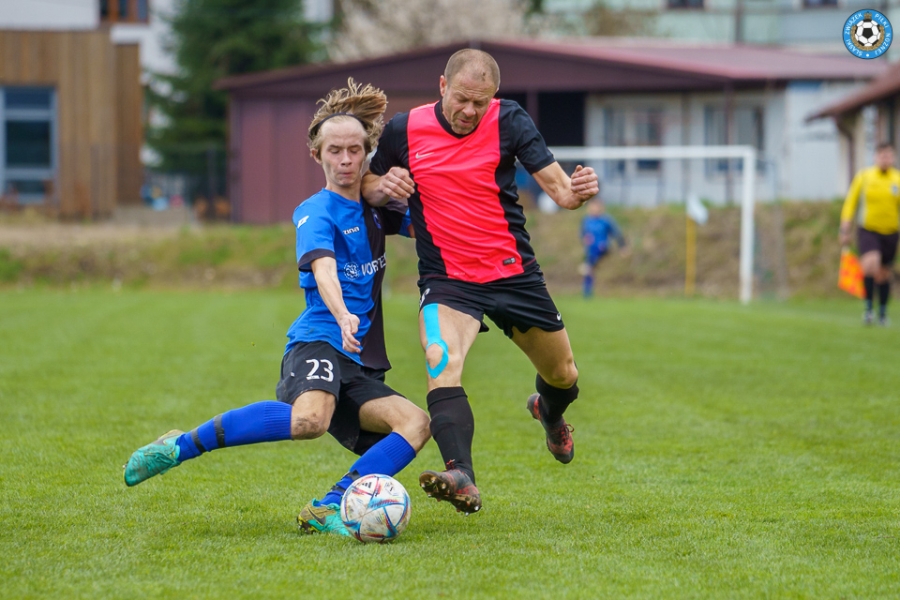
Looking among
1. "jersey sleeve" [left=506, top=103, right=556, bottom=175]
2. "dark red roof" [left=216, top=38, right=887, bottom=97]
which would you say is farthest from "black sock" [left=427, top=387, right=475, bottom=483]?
"dark red roof" [left=216, top=38, right=887, bottom=97]

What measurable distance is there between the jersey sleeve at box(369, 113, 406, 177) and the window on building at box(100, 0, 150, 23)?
35.6m

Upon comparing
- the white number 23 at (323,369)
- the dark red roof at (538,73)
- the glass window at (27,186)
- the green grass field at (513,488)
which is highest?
the dark red roof at (538,73)

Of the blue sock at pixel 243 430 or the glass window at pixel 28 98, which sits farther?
the glass window at pixel 28 98

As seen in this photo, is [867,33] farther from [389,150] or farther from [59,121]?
[59,121]

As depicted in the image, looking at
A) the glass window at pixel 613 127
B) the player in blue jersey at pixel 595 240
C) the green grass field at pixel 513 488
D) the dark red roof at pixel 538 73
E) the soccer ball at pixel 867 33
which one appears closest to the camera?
the green grass field at pixel 513 488

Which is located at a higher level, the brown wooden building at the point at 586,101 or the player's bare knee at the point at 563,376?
the brown wooden building at the point at 586,101

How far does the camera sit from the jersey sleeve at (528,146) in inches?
211

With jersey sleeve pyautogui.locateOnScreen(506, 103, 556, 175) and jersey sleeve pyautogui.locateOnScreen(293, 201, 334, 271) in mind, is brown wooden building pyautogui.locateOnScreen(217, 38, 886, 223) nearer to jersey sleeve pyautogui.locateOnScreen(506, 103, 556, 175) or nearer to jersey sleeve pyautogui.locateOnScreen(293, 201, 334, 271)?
jersey sleeve pyautogui.locateOnScreen(506, 103, 556, 175)

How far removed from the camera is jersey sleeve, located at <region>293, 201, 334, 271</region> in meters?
4.87

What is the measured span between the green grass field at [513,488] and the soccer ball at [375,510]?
7 cm

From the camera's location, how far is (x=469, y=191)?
17.8 ft

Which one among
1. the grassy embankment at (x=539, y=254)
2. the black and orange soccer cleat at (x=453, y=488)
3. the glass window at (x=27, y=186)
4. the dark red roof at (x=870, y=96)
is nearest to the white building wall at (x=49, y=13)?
the glass window at (x=27, y=186)

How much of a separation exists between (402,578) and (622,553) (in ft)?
2.91

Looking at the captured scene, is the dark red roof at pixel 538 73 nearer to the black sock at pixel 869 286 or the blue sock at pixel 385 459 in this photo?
the black sock at pixel 869 286
